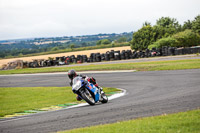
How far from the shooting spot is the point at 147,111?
10641 millimetres

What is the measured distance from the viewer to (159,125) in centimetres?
805

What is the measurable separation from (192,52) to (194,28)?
40346mm

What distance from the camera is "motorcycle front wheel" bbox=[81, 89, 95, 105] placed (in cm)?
1376

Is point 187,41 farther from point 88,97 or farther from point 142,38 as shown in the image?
A: point 88,97

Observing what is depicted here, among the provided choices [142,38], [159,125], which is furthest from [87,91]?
[142,38]

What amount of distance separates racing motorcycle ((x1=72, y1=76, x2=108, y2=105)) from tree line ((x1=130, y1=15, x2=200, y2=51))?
4572 centimetres

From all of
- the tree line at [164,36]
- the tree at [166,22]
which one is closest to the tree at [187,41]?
the tree line at [164,36]

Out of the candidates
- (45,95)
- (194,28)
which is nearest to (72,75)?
(45,95)

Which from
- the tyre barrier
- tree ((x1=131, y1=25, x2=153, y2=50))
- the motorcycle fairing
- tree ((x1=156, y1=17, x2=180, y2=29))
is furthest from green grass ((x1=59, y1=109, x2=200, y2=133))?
tree ((x1=156, y1=17, x2=180, y2=29))

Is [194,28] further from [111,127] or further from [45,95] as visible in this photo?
[111,127]

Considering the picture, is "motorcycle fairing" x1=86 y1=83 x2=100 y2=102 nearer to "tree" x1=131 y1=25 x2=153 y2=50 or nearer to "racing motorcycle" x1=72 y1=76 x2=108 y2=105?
"racing motorcycle" x1=72 y1=76 x2=108 y2=105

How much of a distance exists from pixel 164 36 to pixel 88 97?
2306 inches

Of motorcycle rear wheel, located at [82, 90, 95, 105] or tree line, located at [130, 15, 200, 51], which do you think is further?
tree line, located at [130, 15, 200, 51]

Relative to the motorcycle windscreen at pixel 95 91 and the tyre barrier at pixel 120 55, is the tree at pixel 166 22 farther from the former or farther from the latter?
the motorcycle windscreen at pixel 95 91
